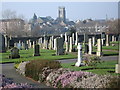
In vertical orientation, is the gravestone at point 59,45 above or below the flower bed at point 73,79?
above

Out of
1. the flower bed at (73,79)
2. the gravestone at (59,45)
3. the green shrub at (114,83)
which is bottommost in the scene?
the flower bed at (73,79)

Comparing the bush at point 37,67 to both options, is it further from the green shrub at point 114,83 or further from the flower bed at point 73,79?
the green shrub at point 114,83

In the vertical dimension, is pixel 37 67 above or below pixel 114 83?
below

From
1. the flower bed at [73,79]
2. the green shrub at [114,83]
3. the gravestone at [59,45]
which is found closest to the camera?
the green shrub at [114,83]

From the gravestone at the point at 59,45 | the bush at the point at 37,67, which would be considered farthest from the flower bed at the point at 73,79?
the gravestone at the point at 59,45

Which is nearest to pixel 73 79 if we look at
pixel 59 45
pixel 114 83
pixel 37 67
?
pixel 114 83

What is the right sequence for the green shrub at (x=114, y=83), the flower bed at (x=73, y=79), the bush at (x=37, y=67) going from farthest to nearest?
the bush at (x=37, y=67) → the flower bed at (x=73, y=79) → the green shrub at (x=114, y=83)

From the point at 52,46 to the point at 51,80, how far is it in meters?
26.5

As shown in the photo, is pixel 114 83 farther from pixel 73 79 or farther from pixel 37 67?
pixel 37 67

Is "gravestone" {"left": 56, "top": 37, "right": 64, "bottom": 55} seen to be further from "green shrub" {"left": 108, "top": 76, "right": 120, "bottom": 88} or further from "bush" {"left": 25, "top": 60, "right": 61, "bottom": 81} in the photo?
"green shrub" {"left": 108, "top": 76, "right": 120, "bottom": 88}

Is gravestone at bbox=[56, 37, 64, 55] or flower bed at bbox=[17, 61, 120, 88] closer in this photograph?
flower bed at bbox=[17, 61, 120, 88]

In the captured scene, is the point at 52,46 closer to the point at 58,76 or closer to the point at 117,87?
the point at 58,76

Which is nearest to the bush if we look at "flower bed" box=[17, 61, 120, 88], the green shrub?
"flower bed" box=[17, 61, 120, 88]

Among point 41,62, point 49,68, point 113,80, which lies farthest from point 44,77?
point 113,80
